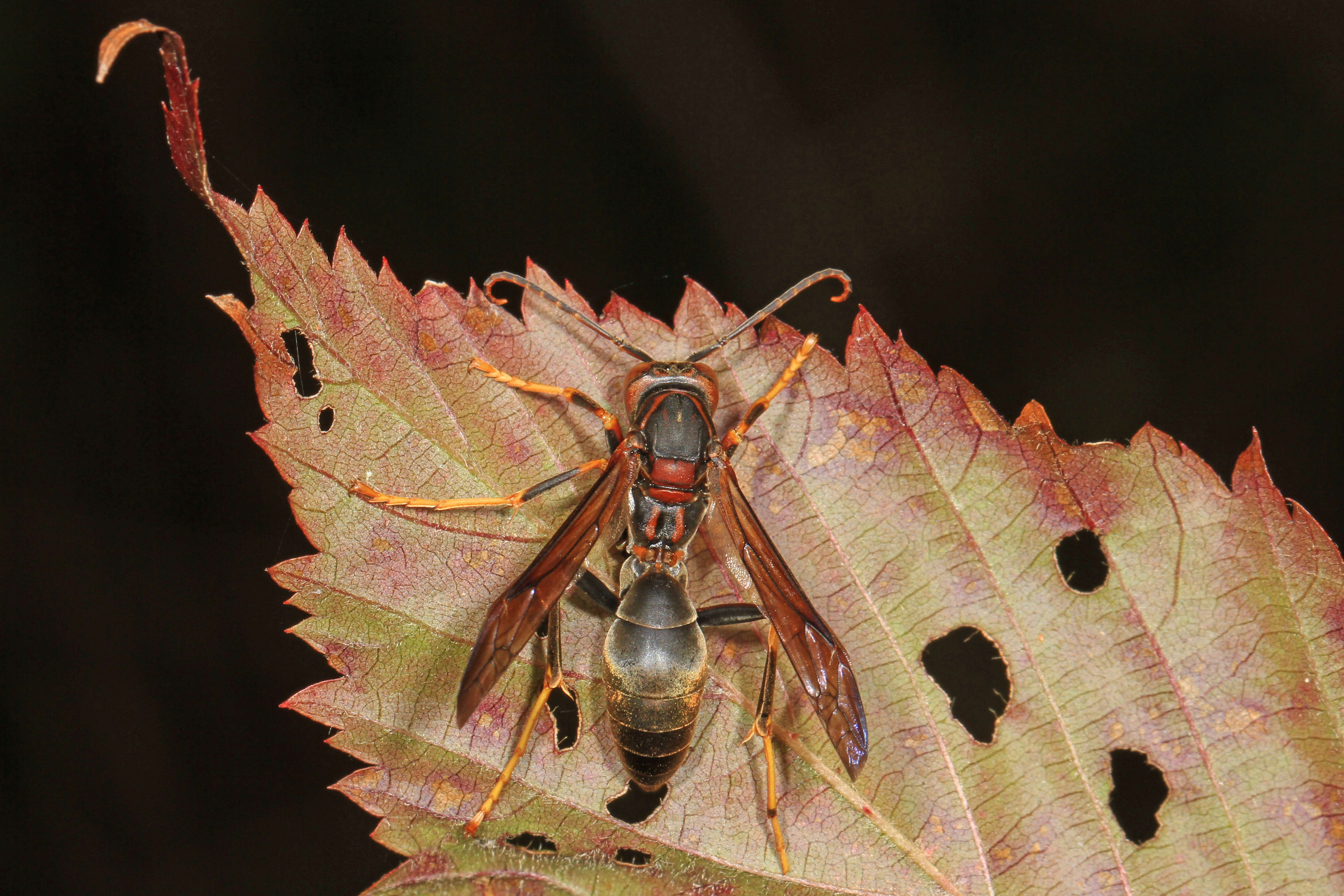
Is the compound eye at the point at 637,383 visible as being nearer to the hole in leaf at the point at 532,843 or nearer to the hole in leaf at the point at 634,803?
the hole in leaf at the point at 634,803

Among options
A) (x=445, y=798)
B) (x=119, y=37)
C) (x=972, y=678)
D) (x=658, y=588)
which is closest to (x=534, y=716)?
(x=445, y=798)

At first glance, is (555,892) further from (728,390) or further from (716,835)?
(728,390)

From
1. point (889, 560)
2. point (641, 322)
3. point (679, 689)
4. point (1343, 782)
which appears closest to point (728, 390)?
point (641, 322)

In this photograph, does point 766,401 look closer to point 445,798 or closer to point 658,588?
point 658,588

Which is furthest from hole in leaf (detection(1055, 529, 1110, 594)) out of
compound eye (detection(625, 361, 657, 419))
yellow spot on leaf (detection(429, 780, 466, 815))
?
yellow spot on leaf (detection(429, 780, 466, 815))

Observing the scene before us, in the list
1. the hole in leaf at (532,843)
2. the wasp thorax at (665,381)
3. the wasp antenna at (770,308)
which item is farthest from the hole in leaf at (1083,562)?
the hole in leaf at (532,843)

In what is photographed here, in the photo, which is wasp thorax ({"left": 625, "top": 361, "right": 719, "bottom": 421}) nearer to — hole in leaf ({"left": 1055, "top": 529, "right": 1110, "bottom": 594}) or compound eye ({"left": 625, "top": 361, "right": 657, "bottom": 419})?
compound eye ({"left": 625, "top": 361, "right": 657, "bottom": 419})

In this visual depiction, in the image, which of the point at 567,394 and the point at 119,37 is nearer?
the point at 119,37
